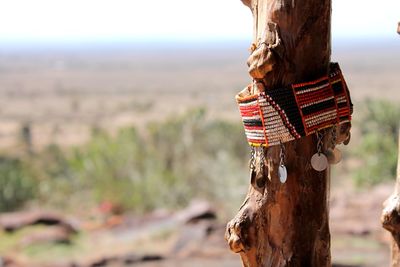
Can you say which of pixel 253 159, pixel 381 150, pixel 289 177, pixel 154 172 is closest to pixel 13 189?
pixel 154 172

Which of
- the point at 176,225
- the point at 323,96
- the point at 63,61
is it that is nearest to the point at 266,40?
the point at 323,96

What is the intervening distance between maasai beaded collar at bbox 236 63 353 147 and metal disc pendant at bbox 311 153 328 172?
10 centimetres

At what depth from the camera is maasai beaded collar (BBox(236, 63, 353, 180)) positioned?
8.11 ft

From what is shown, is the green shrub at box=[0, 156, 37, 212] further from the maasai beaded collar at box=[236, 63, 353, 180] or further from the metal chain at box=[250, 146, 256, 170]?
the maasai beaded collar at box=[236, 63, 353, 180]

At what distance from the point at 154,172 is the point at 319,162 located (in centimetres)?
1277

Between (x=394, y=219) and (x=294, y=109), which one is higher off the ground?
(x=294, y=109)

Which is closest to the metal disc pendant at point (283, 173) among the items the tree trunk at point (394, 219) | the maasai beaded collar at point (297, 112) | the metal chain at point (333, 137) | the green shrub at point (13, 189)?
the maasai beaded collar at point (297, 112)

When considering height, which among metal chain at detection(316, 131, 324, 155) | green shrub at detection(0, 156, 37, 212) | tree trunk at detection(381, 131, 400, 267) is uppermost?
metal chain at detection(316, 131, 324, 155)

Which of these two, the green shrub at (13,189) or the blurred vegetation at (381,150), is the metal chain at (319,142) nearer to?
the blurred vegetation at (381,150)

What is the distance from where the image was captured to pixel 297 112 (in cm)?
248

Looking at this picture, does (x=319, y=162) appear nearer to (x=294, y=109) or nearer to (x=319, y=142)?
(x=319, y=142)

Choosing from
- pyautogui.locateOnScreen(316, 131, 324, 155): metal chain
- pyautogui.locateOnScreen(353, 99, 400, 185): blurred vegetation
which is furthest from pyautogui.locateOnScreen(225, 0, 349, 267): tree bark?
pyautogui.locateOnScreen(353, 99, 400, 185): blurred vegetation

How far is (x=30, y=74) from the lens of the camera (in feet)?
293

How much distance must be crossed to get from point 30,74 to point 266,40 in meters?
90.2
